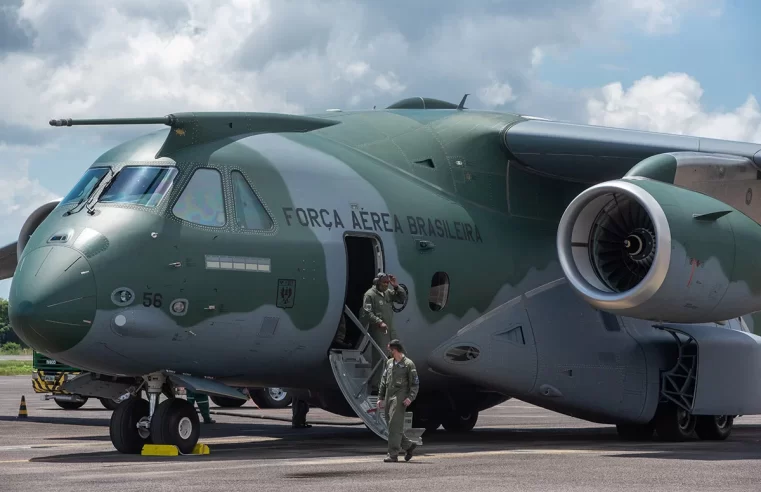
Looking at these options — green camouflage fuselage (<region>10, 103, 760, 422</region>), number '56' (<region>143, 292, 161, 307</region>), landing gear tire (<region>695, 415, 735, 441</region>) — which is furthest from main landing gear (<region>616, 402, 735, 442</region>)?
number '56' (<region>143, 292, 161, 307</region>)

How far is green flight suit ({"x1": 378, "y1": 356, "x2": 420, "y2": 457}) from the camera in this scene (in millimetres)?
13289

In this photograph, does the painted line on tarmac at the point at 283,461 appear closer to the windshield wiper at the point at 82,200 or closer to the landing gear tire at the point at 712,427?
the windshield wiper at the point at 82,200

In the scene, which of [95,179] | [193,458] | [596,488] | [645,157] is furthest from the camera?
[645,157]

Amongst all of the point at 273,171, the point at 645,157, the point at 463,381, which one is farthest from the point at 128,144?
the point at 645,157

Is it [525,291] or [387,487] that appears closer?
[387,487]

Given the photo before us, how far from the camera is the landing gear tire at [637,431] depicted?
58.3 feet

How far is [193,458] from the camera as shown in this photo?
532 inches

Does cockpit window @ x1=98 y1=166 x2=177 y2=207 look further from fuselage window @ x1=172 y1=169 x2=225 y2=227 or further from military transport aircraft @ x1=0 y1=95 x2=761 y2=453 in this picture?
fuselage window @ x1=172 y1=169 x2=225 y2=227

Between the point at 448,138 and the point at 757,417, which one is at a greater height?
the point at 448,138

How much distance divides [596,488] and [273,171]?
6182 millimetres

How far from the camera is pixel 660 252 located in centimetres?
1416

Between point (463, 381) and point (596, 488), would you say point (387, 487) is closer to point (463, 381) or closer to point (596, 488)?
point (596, 488)

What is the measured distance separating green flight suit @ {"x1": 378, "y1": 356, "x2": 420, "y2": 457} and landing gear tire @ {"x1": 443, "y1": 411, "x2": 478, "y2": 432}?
5710mm

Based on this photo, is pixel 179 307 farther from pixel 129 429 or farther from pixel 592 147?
pixel 592 147
